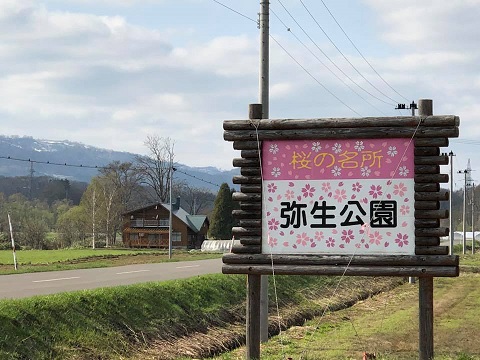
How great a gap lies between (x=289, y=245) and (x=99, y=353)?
4491 mm

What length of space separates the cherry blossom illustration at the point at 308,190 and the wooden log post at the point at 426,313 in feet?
6.13

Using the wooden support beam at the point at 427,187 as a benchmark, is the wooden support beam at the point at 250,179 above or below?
above

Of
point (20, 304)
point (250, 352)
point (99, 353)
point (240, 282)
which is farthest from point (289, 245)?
point (240, 282)

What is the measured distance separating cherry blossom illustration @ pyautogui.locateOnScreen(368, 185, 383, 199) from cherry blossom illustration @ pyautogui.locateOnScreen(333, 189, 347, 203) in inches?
14.1

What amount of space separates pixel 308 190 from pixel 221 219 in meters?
72.6

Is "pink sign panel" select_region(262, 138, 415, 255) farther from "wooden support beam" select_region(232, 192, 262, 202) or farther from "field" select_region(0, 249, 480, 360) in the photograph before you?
"field" select_region(0, 249, 480, 360)

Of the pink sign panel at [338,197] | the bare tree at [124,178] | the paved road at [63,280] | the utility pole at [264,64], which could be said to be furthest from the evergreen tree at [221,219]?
the pink sign panel at [338,197]

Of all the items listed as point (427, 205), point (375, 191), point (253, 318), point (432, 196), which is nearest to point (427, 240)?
point (427, 205)

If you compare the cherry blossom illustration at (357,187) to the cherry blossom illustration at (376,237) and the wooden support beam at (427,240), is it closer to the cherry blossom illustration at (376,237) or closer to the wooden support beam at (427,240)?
the cherry blossom illustration at (376,237)

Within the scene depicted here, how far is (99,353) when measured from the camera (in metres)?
12.8

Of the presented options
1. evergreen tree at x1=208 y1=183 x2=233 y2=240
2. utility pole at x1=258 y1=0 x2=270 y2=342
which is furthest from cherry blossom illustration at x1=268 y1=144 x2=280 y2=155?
evergreen tree at x1=208 y1=183 x2=233 y2=240

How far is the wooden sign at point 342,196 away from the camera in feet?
32.8

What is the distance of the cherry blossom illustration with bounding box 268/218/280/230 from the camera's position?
1057 centimetres

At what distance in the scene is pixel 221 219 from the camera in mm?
82875
